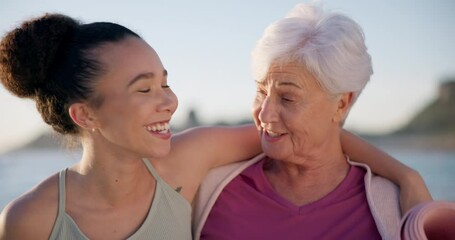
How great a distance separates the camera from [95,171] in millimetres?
2850

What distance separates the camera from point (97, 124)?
9.07 feet

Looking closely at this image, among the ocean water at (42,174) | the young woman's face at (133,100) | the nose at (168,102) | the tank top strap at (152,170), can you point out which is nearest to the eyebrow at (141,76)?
the young woman's face at (133,100)

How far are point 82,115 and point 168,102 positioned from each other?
1.38ft

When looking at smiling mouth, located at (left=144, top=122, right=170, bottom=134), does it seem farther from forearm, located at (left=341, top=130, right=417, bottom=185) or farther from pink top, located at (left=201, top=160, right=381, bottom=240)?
forearm, located at (left=341, top=130, right=417, bottom=185)

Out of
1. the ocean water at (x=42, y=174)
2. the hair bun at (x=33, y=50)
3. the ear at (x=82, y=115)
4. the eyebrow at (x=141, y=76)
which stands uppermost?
the hair bun at (x=33, y=50)

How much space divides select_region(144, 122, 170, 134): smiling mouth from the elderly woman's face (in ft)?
1.87

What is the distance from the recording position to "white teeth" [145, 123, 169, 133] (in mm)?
2715

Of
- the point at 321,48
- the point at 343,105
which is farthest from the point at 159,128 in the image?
the point at 343,105

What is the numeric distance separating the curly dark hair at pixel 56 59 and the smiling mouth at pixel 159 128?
27cm

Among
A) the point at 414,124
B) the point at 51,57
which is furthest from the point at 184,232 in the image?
the point at 414,124

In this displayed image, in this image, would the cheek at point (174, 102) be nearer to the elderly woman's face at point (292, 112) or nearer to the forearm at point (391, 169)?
the elderly woman's face at point (292, 112)

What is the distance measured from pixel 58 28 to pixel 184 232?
1.18 meters

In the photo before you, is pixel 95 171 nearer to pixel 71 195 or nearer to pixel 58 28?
pixel 71 195

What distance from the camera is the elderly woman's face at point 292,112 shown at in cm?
303
